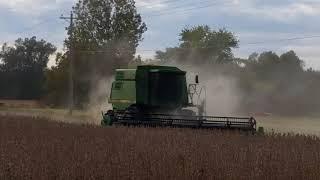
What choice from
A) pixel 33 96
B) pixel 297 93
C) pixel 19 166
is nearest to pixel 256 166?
pixel 19 166

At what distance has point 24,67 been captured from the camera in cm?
14075

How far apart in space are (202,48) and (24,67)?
65.8 metres

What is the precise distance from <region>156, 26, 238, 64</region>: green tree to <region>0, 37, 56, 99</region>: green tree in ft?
141

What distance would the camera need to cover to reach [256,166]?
938 centimetres

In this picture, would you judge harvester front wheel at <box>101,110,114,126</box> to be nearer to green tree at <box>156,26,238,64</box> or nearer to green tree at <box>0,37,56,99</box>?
green tree at <box>156,26,238,64</box>

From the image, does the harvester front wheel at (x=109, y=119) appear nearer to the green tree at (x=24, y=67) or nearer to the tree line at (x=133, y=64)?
the tree line at (x=133, y=64)

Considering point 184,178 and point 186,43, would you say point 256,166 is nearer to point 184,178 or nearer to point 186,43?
point 184,178

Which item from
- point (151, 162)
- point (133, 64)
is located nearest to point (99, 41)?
point (133, 64)

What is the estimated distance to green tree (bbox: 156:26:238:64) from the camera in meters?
Answer: 80.3

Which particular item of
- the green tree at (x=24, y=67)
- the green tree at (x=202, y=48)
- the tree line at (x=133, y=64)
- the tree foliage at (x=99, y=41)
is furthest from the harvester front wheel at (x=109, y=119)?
the green tree at (x=24, y=67)

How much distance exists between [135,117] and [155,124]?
58.5 inches

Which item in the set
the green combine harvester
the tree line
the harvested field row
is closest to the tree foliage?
the tree line

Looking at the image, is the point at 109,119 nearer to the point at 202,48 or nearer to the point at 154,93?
the point at 154,93

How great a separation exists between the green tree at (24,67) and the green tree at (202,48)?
141 ft
